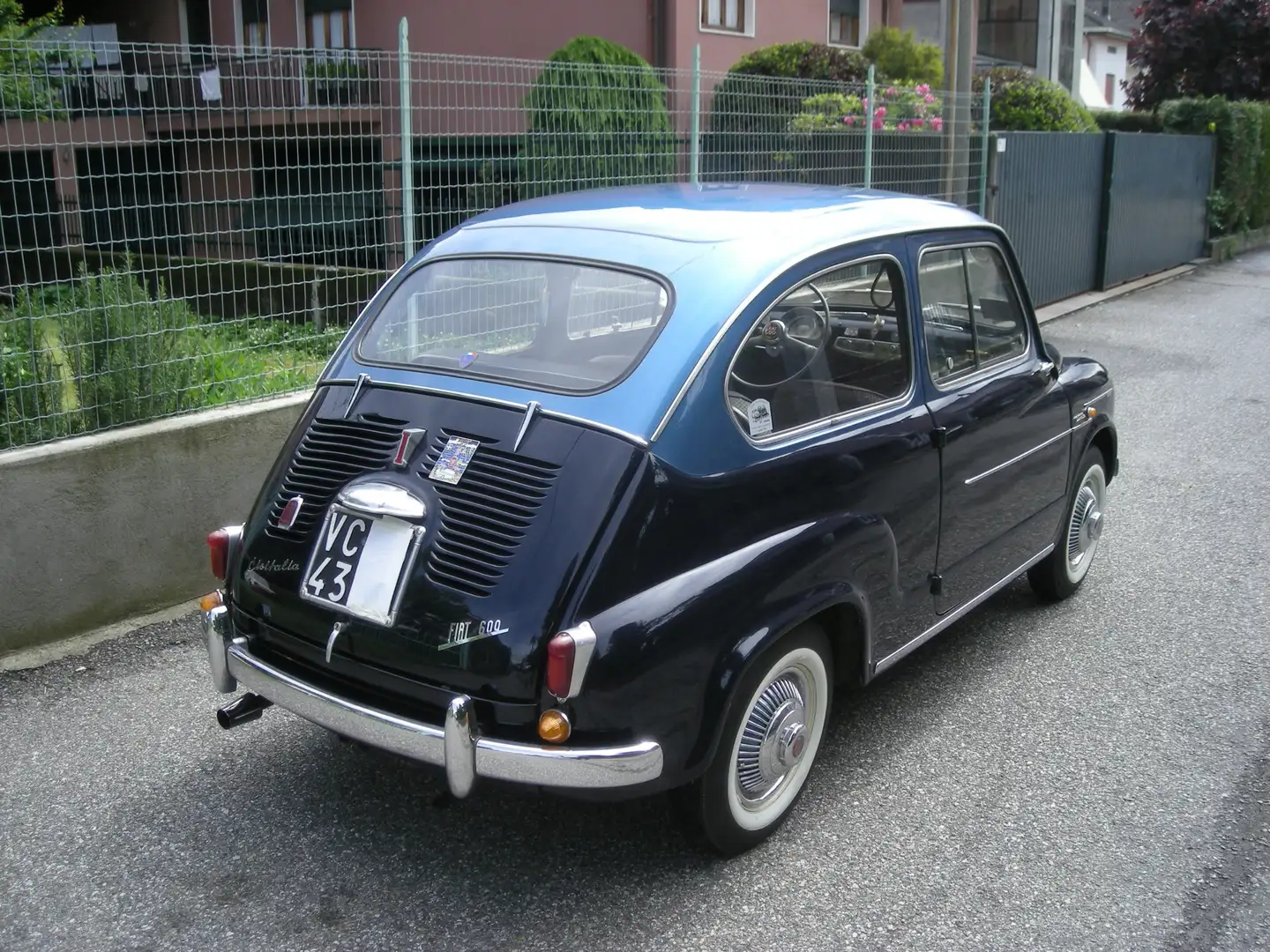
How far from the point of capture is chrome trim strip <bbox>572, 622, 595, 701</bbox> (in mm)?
2912

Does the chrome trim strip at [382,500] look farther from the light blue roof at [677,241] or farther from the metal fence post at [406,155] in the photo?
the metal fence post at [406,155]

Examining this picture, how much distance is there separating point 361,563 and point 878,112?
8326 mm

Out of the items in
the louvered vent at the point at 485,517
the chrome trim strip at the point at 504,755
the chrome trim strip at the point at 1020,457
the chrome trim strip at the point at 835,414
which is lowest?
the chrome trim strip at the point at 504,755

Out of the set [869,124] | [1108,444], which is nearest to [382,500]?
[1108,444]

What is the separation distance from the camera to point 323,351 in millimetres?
6059

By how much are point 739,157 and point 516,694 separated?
635 centimetres

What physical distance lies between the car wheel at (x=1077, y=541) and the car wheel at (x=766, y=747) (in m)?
2.01

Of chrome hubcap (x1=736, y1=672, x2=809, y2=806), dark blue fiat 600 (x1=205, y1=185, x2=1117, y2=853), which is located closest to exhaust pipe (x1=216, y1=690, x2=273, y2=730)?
dark blue fiat 600 (x1=205, y1=185, x2=1117, y2=853)

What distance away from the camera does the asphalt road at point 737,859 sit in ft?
10.4

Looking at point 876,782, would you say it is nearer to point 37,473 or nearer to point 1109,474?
point 1109,474

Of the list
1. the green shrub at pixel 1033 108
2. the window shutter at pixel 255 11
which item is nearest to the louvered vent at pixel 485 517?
the green shrub at pixel 1033 108

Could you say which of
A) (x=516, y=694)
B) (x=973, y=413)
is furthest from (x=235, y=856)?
(x=973, y=413)

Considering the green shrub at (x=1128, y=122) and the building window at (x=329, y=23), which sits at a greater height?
the building window at (x=329, y=23)

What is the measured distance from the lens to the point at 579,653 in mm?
2914
